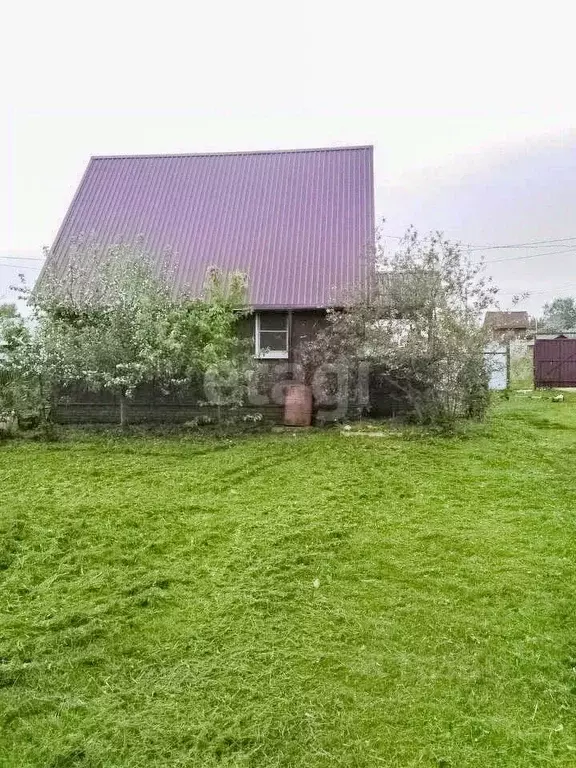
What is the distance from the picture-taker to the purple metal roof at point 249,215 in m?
11.4

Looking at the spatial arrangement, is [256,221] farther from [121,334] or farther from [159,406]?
[121,334]

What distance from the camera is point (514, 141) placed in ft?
60.8

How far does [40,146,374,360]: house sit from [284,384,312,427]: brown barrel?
1.23 metres

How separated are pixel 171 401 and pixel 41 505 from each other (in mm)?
4919

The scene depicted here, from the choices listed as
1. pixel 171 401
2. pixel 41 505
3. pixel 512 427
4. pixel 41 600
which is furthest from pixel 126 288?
pixel 512 427

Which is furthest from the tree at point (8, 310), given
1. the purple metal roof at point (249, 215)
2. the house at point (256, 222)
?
the purple metal roof at point (249, 215)

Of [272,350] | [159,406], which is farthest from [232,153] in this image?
[159,406]

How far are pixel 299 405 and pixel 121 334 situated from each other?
349 cm

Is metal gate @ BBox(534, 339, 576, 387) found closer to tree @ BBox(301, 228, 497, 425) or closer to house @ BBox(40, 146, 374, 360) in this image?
house @ BBox(40, 146, 374, 360)

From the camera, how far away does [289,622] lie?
3.22 metres

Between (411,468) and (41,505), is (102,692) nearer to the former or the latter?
(41,505)

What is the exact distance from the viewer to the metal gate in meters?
18.5

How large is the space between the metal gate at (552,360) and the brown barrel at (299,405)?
11453mm

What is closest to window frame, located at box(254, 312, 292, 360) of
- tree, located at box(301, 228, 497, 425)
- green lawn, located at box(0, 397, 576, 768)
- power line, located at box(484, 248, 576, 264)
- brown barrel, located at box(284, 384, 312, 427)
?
brown barrel, located at box(284, 384, 312, 427)
